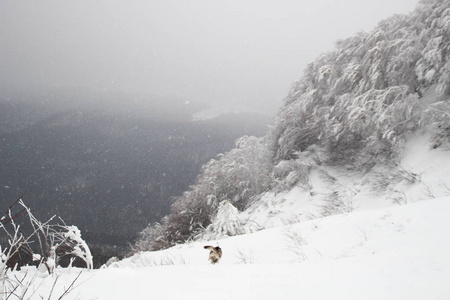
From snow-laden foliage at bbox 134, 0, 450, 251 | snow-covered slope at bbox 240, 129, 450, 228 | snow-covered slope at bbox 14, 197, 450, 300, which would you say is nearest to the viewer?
snow-covered slope at bbox 14, 197, 450, 300

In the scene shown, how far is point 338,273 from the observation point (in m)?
1.85

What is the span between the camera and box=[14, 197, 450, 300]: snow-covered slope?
1.59 m

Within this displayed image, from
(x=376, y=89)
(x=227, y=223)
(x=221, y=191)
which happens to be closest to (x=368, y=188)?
(x=376, y=89)

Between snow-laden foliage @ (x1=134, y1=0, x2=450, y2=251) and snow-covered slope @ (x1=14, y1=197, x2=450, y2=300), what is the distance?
2.84 m

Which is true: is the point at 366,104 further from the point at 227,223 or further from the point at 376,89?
the point at 227,223

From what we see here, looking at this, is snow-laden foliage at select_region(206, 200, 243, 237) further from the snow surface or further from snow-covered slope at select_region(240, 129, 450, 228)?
the snow surface

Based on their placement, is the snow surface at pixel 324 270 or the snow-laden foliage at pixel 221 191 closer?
the snow surface at pixel 324 270

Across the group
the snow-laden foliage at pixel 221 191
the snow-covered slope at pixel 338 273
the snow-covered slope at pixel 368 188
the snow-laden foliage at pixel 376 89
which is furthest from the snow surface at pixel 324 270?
the snow-laden foliage at pixel 221 191

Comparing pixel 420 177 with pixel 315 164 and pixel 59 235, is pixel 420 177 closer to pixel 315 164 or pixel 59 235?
pixel 315 164

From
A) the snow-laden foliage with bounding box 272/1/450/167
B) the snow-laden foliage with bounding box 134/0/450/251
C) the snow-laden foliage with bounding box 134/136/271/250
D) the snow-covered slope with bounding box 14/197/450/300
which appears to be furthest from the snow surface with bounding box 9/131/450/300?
the snow-laden foliage with bounding box 134/136/271/250

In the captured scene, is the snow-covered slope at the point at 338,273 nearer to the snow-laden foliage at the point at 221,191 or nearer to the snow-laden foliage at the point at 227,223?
the snow-laden foliage at the point at 227,223

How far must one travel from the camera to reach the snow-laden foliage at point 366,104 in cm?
686

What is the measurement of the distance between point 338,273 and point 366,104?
299 inches

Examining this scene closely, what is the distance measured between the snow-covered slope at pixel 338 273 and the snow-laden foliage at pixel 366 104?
2841 mm
